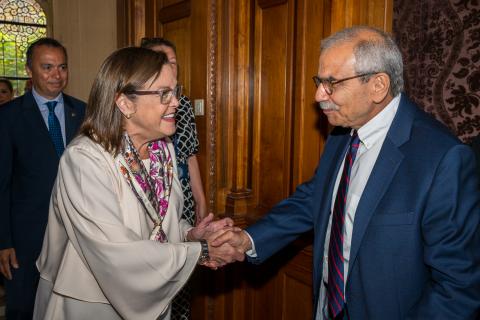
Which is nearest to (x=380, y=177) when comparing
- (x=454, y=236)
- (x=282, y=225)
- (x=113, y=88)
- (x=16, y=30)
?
(x=454, y=236)

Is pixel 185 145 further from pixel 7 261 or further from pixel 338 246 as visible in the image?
pixel 338 246

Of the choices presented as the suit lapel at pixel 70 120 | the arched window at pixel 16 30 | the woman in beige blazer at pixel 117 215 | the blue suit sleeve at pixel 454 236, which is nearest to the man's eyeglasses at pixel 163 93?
the woman in beige blazer at pixel 117 215

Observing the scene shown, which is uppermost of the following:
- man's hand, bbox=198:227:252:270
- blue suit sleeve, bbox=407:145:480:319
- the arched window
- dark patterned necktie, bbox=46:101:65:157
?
the arched window

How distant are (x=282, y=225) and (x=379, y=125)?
0.72 metres

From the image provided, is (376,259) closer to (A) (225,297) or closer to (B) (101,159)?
(B) (101,159)

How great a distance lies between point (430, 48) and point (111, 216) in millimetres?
2263

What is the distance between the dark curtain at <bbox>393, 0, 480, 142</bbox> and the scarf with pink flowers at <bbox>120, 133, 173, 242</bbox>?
1.77m

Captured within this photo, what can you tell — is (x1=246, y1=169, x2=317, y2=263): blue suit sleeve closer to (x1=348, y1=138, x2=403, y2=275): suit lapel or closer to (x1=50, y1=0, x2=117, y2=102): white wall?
(x1=348, y1=138, x2=403, y2=275): suit lapel

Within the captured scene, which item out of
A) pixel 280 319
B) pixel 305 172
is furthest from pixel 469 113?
pixel 280 319

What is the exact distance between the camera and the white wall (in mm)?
5203

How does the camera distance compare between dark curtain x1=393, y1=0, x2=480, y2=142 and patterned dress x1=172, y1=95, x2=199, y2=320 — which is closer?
dark curtain x1=393, y1=0, x2=480, y2=142

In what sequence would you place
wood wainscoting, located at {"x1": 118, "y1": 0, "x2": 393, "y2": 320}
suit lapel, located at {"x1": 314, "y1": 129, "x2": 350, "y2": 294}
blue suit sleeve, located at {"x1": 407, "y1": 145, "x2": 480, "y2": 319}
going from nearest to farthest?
blue suit sleeve, located at {"x1": 407, "y1": 145, "x2": 480, "y2": 319}, suit lapel, located at {"x1": 314, "y1": 129, "x2": 350, "y2": 294}, wood wainscoting, located at {"x1": 118, "y1": 0, "x2": 393, "y2": 320}

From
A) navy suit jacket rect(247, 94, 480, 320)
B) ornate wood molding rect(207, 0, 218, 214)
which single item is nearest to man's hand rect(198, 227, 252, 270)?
navy suit jacket rect(247, 94, 480, 320)

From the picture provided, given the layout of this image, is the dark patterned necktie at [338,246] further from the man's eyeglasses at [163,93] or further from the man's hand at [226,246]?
the man's eyeglasses at [163,93]
